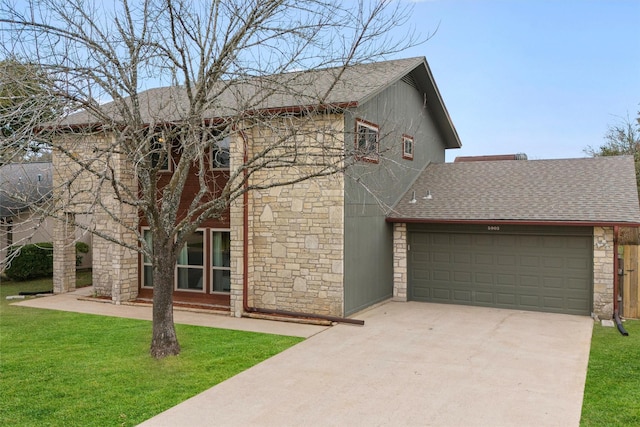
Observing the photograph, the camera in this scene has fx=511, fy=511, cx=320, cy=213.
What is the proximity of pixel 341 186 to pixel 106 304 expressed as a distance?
22.8ft

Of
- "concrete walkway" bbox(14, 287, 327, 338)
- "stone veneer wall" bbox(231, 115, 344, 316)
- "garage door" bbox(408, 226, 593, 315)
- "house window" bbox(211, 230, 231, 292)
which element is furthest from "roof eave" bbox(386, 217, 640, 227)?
"house window" bbox(211, 230, 231, 292)

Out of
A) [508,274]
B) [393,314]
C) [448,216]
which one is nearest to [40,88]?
[393,314]

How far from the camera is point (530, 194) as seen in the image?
1316cm

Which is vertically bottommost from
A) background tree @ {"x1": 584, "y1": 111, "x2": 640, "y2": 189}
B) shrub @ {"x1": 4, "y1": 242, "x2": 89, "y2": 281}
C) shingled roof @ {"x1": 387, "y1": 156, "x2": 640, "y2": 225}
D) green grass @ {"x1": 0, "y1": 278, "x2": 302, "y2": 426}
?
green grass @ {"x1": 0, "y1": 278, "x2": 302, "y2": 426}

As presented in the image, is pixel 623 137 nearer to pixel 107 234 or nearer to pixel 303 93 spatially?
pixel 303 93

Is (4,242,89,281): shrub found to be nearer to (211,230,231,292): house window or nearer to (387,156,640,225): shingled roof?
(211,230,231,292): house window

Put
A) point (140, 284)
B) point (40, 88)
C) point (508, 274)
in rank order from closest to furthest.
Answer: point (40, 88)
point (508, 274)
point (140, 284)

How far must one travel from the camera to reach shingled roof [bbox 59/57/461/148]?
8547mm

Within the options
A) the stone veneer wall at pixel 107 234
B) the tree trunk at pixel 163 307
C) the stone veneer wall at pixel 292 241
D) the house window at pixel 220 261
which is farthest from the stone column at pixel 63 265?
the tree trunk at pixel 163 307

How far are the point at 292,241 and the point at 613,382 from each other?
665cm

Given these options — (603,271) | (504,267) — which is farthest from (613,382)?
(504,267)

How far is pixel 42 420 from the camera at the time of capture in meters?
5.77

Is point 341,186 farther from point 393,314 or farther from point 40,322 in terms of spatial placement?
point 40,322

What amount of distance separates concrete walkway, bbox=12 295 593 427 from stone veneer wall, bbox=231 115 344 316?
775mm
